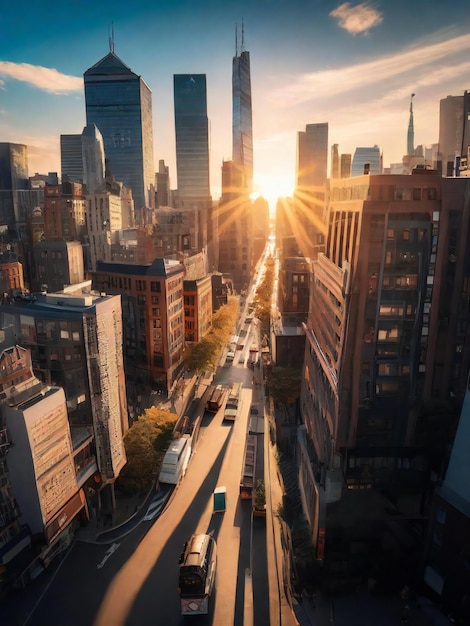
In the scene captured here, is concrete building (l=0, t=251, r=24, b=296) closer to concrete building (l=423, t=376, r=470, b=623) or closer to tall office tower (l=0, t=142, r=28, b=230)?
tall office tower (l=0, t=142, r=28, b=230)

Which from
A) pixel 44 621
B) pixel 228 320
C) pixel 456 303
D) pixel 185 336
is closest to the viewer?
pixel 44 621

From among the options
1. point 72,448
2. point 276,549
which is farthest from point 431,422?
point 72,448

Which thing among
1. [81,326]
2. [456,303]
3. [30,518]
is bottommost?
[30,518]

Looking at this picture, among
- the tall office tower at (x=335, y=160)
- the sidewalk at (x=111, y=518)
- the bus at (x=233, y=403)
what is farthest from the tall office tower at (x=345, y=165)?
the sidewalk at (x=111, y=518)

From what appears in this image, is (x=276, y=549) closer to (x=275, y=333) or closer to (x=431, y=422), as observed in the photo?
(x=431, y=422)

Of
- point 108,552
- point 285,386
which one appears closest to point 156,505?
point 108,552

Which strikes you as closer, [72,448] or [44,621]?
[44,621]
